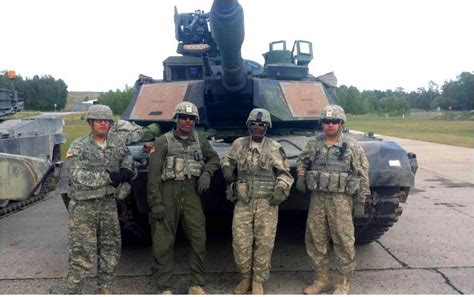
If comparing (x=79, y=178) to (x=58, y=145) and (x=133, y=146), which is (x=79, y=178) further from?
(x=58, y=145)

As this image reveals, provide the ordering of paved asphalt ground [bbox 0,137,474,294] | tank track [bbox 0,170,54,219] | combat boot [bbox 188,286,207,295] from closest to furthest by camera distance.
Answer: combat boot [bbox 188,286,207,295], paved asphalt ground [bbox 0,137,474,294], tank track [bbox 0,170,54,219]

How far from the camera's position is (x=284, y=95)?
6.88 meters

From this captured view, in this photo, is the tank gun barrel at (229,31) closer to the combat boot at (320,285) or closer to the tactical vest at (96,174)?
the tactical vest at (96,174)

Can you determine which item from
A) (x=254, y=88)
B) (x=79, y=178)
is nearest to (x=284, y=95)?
(x=254, y=88)

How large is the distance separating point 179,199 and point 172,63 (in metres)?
3.24

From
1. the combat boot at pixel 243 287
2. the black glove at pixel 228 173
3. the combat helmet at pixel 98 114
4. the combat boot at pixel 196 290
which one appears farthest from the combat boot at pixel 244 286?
the combat helmet at pixel 98 114

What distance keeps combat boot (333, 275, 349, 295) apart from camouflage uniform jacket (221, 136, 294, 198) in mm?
950

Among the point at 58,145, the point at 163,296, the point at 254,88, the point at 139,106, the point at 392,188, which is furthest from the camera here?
the point at 58,145

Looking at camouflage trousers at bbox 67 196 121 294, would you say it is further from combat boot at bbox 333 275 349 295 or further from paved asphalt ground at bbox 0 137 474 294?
combat boot at bbox 333 275 349 295

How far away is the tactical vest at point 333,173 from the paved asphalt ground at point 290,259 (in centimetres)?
102

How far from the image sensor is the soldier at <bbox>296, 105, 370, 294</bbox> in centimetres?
490

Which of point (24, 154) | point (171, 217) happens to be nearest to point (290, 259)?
point (171, 217)

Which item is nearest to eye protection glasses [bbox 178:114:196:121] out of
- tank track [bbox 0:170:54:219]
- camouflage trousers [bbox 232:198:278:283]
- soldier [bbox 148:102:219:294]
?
soldier [bbox 148:102:219:294]

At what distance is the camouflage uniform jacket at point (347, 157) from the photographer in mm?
4934
